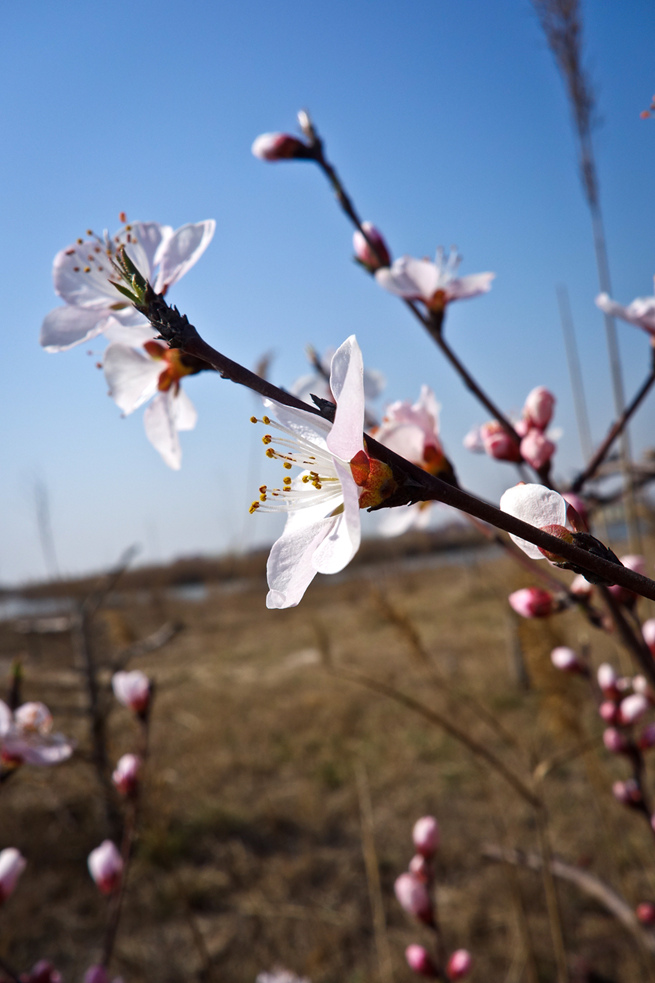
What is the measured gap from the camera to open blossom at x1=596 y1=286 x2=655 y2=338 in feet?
1.76

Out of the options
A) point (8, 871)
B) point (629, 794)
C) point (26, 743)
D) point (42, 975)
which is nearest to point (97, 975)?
point (42, 975)

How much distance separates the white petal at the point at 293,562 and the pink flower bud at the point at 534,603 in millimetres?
242

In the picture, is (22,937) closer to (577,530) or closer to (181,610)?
(577,530)

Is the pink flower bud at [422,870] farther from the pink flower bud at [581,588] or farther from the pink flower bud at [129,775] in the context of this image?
the pink flower bud at [581,588]

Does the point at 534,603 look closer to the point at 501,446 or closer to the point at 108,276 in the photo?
the point at 501,446

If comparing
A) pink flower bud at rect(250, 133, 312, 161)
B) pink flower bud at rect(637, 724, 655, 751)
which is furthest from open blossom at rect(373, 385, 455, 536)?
pink flower bud at rect(637, 724, 655, 751)

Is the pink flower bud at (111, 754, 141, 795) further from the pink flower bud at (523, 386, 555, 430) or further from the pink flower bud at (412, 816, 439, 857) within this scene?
the pink flower bud at (523, 386, 555, 430)

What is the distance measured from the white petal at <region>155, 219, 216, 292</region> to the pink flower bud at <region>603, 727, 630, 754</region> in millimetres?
717

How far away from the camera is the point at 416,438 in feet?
1.62

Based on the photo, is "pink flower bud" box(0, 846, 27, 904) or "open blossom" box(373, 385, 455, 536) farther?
"pink flower bud" box(0, 846, 27, 904)

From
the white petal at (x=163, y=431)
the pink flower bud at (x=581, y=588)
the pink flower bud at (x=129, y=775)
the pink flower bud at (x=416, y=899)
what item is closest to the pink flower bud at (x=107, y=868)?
the pink flower bud at (x=129, y=775)

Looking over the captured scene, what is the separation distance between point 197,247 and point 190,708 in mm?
4727

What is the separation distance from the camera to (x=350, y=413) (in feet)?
0.87

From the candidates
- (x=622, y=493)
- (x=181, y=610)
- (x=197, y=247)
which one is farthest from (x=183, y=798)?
(x=181, y=610)
